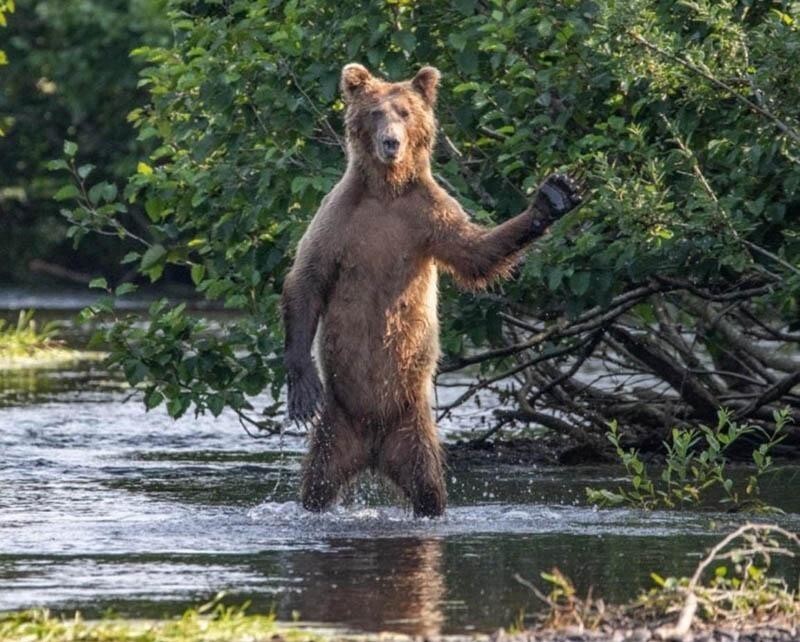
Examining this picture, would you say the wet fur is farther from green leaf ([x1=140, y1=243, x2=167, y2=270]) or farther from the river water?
green leaf ([x1=140, y1=243, x2=167, y2=270])

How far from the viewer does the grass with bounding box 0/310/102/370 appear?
15.5 m

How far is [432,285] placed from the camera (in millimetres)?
7840

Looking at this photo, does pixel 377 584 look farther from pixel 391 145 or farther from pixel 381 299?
pixel 391 145

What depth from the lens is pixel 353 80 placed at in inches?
307

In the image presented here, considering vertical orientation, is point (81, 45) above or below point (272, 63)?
above

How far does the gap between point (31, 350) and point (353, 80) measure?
8.79 metres

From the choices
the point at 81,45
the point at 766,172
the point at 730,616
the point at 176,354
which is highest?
the point at 81,45

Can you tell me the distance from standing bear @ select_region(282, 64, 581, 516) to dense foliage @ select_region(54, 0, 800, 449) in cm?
64

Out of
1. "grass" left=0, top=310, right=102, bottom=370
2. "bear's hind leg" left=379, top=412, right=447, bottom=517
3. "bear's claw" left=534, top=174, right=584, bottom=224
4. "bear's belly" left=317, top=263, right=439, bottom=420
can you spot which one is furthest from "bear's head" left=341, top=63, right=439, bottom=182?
"grass" left=0, top=310, right=102, bottom=370

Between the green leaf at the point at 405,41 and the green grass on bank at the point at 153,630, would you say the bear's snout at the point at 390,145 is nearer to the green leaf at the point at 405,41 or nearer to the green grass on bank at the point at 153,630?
the green leaf at the point at 405,41

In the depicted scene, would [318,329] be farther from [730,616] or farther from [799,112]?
[730,616]

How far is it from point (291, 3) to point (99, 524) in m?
2.94

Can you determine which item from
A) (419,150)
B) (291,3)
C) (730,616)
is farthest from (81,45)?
(730,616)

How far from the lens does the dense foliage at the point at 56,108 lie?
24.4 m
